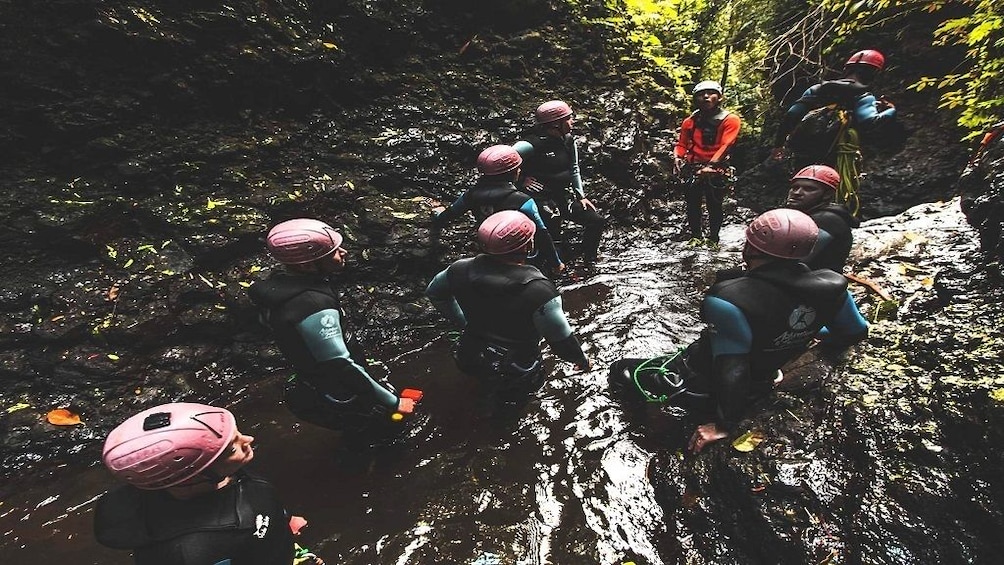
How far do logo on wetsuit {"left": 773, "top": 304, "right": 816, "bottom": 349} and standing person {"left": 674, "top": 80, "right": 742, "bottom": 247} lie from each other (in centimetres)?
440

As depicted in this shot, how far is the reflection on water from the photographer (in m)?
3.05

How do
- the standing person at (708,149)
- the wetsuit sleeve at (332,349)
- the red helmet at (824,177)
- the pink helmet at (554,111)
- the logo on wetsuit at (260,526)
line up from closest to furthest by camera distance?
the logo on wetsuit at (260,526) < the wetsuit sleeve at (332,349) < the red helmet at (824,177) < the pink helmet at (554,111) < the standing person at (708,149)

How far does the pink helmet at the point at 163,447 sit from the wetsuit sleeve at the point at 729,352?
2.76 metres

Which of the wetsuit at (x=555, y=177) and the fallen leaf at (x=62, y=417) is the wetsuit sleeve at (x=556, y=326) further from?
the fallen leaf at (x=62, y=417)

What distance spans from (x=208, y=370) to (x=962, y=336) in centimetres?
654

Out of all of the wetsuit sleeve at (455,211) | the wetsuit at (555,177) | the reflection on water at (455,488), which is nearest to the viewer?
the reflection on water at (455,488)

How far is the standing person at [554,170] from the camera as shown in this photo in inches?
245

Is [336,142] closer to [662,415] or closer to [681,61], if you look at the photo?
[662,415]

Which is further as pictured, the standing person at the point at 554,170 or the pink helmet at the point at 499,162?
the standing person at the point at 554,170

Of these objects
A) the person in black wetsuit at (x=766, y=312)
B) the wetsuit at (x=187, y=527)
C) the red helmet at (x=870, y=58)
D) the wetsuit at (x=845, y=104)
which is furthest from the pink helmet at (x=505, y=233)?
the red helmet at (x=870, y=58)

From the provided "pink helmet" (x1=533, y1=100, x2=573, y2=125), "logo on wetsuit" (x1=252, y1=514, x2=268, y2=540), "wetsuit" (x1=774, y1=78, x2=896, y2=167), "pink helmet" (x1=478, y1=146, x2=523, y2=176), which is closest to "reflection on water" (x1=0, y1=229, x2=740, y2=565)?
"logo on wetsuit" (x1=252, y1=514, x2=268, y2=540)

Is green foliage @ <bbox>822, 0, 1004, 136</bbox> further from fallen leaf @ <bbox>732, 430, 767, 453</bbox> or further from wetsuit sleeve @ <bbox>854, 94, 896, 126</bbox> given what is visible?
fallen leaf @ <bbox>732, 430, 767, 453</bbox>

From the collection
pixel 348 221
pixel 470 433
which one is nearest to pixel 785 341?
pixel 470 433

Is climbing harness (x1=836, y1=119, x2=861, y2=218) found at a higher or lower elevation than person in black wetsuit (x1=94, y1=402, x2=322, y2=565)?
lower
